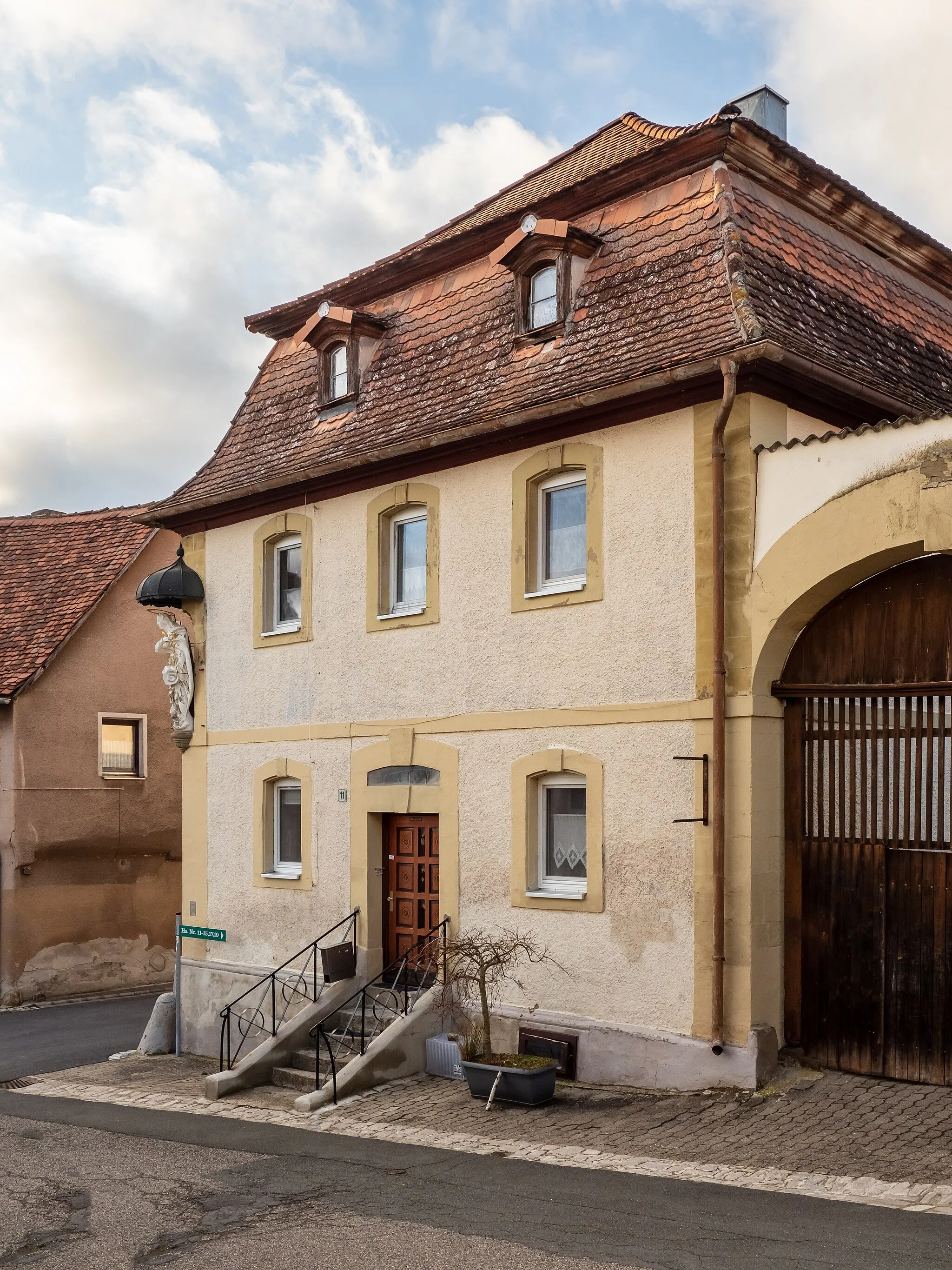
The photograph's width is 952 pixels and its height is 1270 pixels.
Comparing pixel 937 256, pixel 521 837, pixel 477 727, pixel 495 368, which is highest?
pixel 937 256

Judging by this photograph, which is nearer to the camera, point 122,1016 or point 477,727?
point 477,727

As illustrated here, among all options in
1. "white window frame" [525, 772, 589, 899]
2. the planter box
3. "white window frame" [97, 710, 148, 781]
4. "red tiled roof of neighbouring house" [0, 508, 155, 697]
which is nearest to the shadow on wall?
"white window frame" [97, 710, 148, 781]

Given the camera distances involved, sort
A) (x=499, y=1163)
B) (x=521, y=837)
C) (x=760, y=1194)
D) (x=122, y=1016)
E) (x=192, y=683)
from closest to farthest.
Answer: (x=760, y=1194) < (x=499, y=1163) < (x=521, y=837) < (x=192, y=683) < (x=122, y=1016)

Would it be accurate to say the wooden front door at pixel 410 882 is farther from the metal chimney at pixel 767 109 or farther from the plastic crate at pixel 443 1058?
the metal chimney at pixel 767 109

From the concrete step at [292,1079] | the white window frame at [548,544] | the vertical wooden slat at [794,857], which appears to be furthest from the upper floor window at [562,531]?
the concrete step at [292,1079]

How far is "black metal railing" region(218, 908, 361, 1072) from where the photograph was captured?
15344 mm

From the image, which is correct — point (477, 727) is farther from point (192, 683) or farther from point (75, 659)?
point (75, 659)

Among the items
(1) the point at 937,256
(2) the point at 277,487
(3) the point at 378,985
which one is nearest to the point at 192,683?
(2) the point at 277,487

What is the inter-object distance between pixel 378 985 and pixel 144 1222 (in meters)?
6.24

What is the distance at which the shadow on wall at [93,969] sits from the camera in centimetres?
2239

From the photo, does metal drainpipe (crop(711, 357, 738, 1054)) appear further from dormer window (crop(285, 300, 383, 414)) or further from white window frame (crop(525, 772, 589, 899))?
dormer window (crop(285, 300, 383, 414))

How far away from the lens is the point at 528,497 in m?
13.7

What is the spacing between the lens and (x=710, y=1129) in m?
10.6

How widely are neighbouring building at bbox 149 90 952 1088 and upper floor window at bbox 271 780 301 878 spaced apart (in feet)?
0.15
